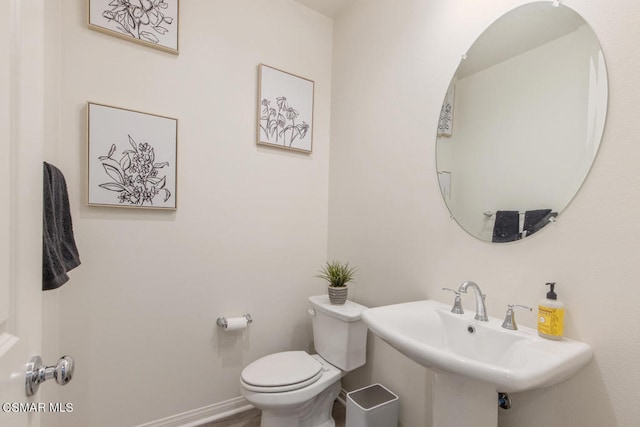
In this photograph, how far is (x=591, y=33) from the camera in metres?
0.95

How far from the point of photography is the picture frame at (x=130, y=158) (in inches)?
57.0

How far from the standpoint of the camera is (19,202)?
20.5 inches

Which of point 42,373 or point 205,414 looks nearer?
point 42,373

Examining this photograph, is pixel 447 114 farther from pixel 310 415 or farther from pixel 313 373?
pixel 310 415

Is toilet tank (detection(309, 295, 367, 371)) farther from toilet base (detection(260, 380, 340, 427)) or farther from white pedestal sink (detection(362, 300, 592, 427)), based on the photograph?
white pedestal sink (detection(362, 300, 592, 427))

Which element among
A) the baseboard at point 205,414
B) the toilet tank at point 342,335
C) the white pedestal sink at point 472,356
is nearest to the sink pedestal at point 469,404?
the white pedestal sink at point 472,356

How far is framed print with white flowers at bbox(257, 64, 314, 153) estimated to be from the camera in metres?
1.91

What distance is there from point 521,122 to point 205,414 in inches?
86.4

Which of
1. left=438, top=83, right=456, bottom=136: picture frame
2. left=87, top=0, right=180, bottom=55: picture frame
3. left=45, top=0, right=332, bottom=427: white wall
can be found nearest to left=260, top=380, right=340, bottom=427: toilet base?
left=45, top=0, right=332, bottom=427: white wall

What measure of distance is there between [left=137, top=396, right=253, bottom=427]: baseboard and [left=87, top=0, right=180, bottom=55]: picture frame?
2.03 metres

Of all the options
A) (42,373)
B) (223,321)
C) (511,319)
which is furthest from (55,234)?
(511,319)

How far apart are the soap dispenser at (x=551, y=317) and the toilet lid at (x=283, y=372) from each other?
105 cm

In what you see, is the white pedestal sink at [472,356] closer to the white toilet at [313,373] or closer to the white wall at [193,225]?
the white toilet at [313,373]

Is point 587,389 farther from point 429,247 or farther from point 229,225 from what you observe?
point 229,225
